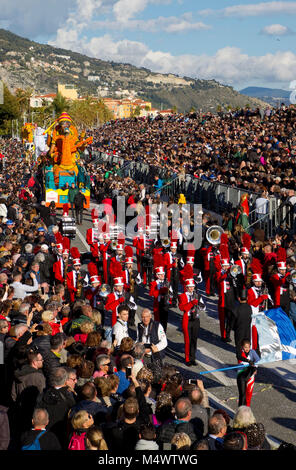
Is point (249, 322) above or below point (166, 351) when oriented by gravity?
above

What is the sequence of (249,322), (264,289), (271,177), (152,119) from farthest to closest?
(152,119)
(271,177)
(264,289)
(249,322)

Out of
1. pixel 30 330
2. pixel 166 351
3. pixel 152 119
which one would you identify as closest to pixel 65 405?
pixel 30 330

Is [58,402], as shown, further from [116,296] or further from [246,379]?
[116,296]

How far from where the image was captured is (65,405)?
21.0ft

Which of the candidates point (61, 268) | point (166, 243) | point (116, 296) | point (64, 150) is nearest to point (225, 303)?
point (116, 296)

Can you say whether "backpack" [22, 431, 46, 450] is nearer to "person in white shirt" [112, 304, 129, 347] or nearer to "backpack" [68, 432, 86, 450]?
"backpack" [68, 432, 86, 450]

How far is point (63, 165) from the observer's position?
28.0 m

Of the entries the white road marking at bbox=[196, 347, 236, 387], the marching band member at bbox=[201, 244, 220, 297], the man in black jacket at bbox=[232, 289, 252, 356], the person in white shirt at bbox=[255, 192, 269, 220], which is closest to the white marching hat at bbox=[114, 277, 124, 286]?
the white road marking at bbox=[196, 347, 236, 387]

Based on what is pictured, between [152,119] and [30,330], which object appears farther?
[152,119]

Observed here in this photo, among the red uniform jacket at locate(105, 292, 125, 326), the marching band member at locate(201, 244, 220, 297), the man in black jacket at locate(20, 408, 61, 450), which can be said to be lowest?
the marching band member at locate(201, 244, 220, 297)

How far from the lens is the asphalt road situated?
28.1 feet

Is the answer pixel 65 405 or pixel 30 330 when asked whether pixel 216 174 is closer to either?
pixel 30 330

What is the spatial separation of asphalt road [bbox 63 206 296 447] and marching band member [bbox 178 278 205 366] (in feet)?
0.86

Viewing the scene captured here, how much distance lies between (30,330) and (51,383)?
2.26m
